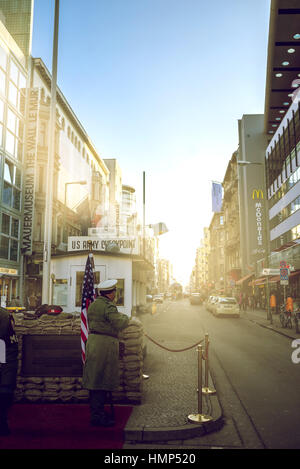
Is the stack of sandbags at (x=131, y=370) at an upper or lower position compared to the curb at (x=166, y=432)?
upper

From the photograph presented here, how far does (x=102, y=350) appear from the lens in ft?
16.9

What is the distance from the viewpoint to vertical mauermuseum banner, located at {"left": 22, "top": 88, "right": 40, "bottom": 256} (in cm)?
3219

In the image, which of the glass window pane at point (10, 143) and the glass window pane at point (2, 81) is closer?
the glass window pane at point (2, 81)

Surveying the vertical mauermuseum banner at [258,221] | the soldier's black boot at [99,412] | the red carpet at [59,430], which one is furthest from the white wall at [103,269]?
the vertical mauermuseum banner at [258,221]

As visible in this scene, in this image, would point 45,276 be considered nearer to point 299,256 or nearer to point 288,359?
point 288,359

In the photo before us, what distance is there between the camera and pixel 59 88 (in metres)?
39.2

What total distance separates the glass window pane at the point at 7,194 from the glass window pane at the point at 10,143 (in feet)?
9.30

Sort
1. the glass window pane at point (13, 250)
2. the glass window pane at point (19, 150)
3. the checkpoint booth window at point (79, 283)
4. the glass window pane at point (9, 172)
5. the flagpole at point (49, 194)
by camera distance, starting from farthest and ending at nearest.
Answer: the glass window pane at point (19, 150), the glass window pane at point (13, 250), the glass window pane at point (9, 172), the checkpoint booth window at point (79, 283), the flagpole at point (49, 194)

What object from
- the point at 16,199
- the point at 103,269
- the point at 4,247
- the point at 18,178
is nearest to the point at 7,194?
the point at 16,199

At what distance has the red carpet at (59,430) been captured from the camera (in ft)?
14.6

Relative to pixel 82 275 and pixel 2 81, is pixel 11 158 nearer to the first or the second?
pixel 2 81

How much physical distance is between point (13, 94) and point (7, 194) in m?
8.17

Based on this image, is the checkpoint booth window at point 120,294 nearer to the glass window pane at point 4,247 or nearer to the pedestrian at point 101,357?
the pedestrian at point 101,357

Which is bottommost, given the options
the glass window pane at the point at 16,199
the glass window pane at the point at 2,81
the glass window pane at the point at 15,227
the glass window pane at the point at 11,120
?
the glass window pane at the point at 15,227
